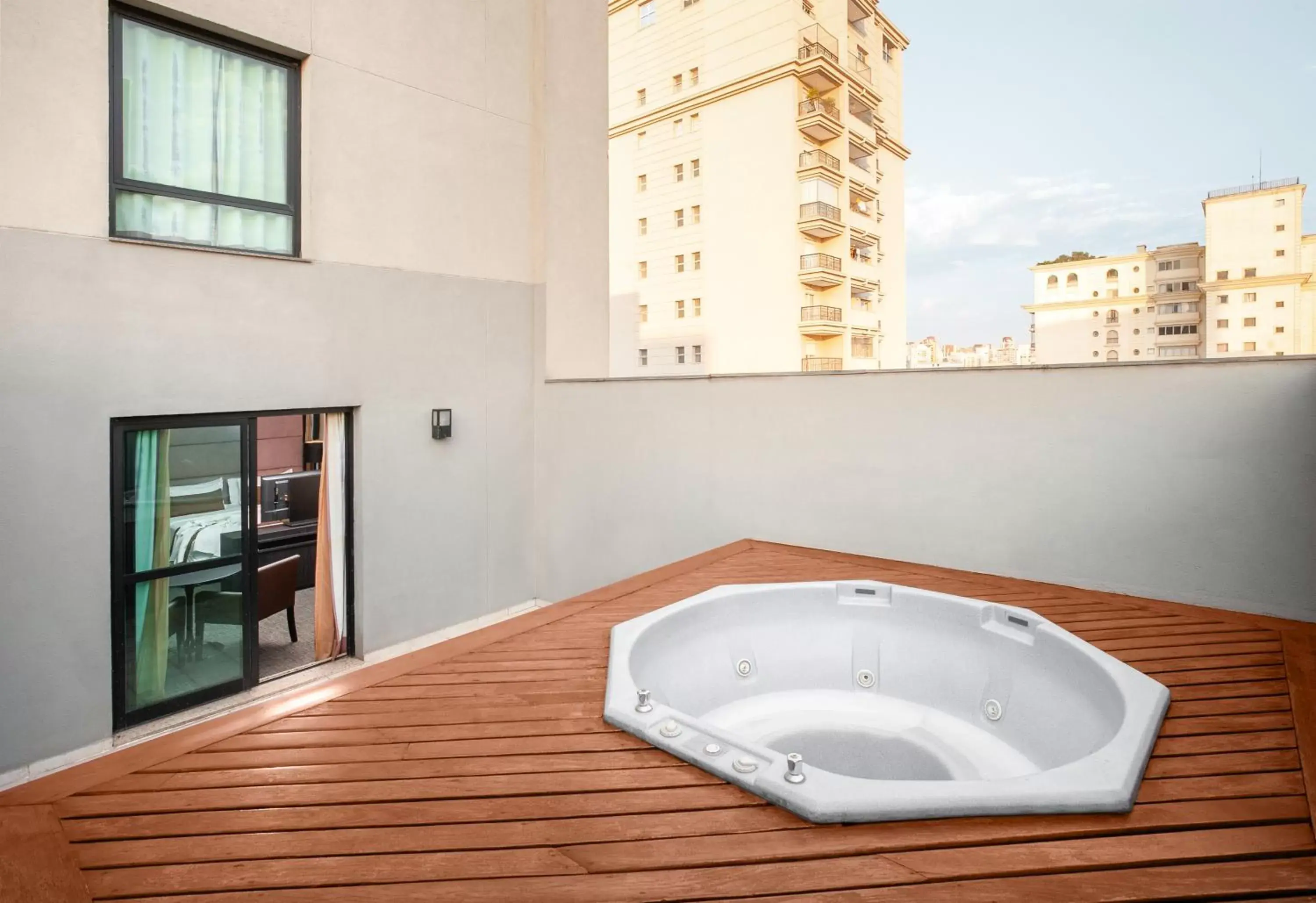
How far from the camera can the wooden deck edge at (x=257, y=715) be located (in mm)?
1284

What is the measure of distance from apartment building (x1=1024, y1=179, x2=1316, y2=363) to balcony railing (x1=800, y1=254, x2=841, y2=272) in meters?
6.70

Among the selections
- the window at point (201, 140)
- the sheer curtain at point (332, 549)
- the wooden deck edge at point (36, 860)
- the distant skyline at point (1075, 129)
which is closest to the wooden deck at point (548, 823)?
the wooden deck edge at point (36, 860)

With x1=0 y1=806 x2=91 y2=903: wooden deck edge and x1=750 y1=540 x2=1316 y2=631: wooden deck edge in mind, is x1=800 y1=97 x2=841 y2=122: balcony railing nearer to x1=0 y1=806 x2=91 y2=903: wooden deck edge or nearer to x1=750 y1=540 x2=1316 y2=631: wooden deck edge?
x1=750 y1=540 x2=1316 y2=631: wooden deck edge

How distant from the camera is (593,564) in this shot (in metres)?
4.24

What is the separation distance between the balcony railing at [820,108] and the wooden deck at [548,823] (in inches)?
581

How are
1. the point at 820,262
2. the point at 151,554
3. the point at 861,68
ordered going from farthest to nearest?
the point at 861,68, the point at 820,262, the point at 151,554

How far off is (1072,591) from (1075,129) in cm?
870

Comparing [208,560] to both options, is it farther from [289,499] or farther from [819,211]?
[819,211]

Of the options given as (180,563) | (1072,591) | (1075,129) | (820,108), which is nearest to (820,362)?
(820,108)

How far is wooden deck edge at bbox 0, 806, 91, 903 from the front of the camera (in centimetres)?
100

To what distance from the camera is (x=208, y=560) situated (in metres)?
3.07

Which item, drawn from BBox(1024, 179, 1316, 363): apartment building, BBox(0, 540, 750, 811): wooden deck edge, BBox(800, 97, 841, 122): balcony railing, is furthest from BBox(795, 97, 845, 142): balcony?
BBox(0, 540, 750, 811): wooden deck edge

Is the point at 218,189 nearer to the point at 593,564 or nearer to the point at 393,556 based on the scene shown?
the point at 393,556

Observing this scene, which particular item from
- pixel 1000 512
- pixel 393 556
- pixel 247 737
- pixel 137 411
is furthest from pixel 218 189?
pixel 1000 512
